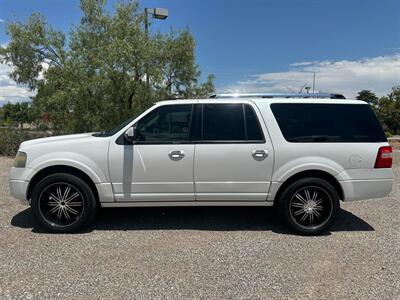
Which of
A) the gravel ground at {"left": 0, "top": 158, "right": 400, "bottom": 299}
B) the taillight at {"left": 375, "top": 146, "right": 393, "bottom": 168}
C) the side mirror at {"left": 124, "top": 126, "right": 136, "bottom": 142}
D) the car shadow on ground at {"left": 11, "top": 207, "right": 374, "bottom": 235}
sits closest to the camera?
the gravel ground at {"left": 0, "top": 158, "right": 400, "bottom": 299}

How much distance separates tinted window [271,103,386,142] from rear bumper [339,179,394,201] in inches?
22.4

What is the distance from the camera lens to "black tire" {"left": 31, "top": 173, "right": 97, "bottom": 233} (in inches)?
184

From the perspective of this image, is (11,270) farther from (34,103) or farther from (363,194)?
(34,103)

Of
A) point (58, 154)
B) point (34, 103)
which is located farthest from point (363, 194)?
point (34, 103)

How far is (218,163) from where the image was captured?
4703mm

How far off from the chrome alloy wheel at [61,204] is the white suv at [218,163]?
1 cm

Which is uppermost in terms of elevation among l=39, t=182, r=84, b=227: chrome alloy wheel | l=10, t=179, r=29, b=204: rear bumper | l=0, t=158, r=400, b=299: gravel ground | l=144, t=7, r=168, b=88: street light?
l=144, t=7, r=168, b=88: street light

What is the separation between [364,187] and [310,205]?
30.2 inches

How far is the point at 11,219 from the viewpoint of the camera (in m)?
5.35

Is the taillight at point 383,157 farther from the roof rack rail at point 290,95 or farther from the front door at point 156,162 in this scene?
the front door at point 156,162

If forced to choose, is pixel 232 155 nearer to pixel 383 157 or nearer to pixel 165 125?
pixel 165 125

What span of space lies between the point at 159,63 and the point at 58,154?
9174 millimetres

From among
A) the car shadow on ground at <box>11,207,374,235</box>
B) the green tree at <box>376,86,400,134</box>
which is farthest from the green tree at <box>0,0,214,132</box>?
the green tree at <box>376,86,400,134</box>

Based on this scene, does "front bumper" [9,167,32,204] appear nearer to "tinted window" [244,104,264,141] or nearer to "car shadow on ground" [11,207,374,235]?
"car shadow on ground" [11,207,374,235]
